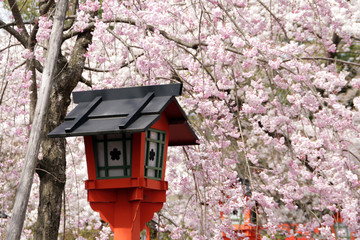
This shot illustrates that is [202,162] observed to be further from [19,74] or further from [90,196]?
[19,74]

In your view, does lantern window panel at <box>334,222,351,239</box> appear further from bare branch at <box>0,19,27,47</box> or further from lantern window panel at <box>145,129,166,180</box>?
bare branch at <box>0,19,27,47</box>

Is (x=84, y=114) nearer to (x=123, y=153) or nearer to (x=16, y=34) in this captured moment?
(x=123, y=153)

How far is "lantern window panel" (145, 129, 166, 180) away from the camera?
3.39 m

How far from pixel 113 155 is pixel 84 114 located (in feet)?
1.13

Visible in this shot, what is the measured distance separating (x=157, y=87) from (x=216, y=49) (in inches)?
40.2

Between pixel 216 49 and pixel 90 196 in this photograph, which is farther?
pixel 216 49

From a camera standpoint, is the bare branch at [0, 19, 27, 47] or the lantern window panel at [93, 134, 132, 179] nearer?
the lantern window panel at [93, 134, 132, 179]

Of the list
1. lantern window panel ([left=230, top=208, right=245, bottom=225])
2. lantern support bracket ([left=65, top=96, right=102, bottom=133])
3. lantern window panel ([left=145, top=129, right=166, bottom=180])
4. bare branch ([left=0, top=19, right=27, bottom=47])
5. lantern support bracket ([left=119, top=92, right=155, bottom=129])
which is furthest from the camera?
bare branch ([left=0, top=19, right=27, bottom=47])

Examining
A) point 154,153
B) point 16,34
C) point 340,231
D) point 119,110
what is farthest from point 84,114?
point 340,231

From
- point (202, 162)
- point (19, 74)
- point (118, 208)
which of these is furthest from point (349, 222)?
point (19, 74)

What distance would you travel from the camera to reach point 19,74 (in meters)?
5.10

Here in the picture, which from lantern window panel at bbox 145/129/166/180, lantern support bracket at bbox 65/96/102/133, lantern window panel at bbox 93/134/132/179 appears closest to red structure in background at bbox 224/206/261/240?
lantern window panel at bbox 145/129/166/180

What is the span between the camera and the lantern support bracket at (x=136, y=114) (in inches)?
118

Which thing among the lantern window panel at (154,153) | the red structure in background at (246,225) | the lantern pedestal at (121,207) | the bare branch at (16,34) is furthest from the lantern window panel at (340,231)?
the bare branch at (16,34)
